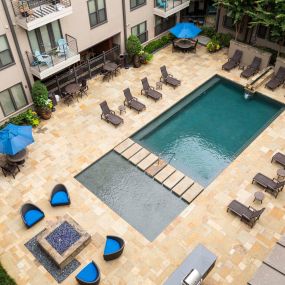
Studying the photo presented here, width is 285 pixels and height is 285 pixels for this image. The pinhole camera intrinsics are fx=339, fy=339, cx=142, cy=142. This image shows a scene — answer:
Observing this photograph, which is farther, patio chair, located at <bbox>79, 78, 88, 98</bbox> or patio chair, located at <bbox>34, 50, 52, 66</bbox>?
patio chair, located at <bbox>79, 78, 88, 98</bbox>

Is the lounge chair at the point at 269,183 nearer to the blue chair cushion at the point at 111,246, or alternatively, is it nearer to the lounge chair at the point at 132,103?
the blue chair cushion at the point at 111,246

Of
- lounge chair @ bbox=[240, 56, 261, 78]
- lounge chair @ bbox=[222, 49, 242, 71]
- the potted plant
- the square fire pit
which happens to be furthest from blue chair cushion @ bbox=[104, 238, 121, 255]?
lounge chair @ bbox=[222, 49, 242, 71]

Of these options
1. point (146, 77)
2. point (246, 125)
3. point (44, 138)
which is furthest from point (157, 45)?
point (44, 138)

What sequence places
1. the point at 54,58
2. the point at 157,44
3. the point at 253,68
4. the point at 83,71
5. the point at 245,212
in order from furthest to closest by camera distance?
1. the point at 157,44
2. the point at 253,68
3. the point at 83,71
4. the point at 54,58
5. the point at 245,212

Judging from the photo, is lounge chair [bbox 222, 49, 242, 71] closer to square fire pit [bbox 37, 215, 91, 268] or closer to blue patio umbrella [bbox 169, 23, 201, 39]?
blue patio umbrella [bbox 169, 23, 201, 39]

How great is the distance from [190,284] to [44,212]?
29.6 ft

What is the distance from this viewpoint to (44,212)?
→ 1770cm

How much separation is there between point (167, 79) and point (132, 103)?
3.89 meters

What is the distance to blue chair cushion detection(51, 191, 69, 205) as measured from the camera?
17766mm

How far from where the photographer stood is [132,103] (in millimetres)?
23719

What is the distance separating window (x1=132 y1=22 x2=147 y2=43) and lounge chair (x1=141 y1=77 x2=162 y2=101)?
17.9 ft

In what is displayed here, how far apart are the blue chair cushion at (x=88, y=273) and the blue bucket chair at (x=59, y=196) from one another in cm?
397

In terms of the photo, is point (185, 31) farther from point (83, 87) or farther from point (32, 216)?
point (32, 216)

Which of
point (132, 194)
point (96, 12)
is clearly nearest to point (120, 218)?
point (132, 194)
